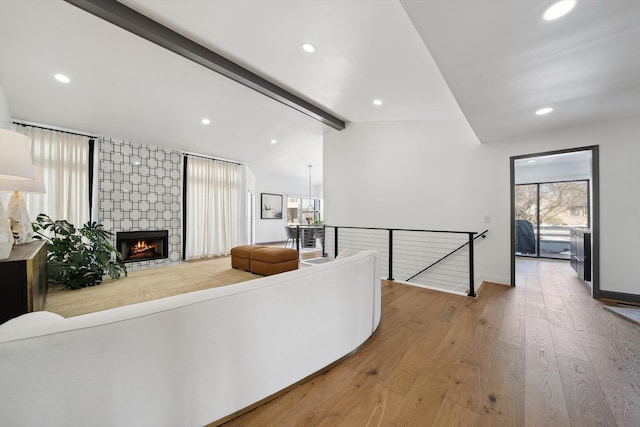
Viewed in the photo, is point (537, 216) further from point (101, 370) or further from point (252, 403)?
point (101, 370)

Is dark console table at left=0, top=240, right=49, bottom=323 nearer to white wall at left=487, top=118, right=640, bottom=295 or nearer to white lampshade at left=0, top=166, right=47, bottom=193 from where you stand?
white lampshade at left=0, top=166, right=47, bottom=193

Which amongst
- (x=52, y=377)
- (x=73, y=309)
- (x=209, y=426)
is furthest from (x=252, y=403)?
(x=73, y=309)

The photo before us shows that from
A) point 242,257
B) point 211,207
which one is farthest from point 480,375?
point 211,207

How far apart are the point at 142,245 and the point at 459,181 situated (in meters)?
6.40

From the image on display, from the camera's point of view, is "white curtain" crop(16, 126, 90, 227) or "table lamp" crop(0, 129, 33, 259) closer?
"table lamp" crop(0, 129, 33, 259)

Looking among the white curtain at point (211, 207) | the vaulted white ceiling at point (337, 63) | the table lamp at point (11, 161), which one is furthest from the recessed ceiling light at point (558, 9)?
the white curtain at point (211, 207)

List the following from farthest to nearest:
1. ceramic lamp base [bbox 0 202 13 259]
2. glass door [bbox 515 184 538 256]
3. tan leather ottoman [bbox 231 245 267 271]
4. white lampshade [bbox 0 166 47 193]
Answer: glass door [bbox 515 184 538 256] → tan leather ottoman [bbox 231 245 267 271] → white lampshade [bbox 0 166 47 193] → ceramic lamp base [bbox 0 202 13 259]

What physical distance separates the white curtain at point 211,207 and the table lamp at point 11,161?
13.7 ft

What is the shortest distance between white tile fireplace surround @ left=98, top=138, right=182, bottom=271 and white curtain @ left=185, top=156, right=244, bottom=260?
0.95 ft

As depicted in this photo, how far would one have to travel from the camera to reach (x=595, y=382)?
1570 millimetres

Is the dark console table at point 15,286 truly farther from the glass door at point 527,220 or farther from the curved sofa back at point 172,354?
the glass door at point 527,220

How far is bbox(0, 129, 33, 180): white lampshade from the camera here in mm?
1508

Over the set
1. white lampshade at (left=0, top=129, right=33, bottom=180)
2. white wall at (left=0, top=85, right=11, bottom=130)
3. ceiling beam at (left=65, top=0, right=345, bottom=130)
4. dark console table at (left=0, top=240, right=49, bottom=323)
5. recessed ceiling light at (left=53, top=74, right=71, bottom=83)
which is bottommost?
dark console table at (left=0, top=240, right=49, bottom=323)

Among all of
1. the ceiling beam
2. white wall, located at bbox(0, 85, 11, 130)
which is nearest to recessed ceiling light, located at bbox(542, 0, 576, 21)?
the ceiling beam
